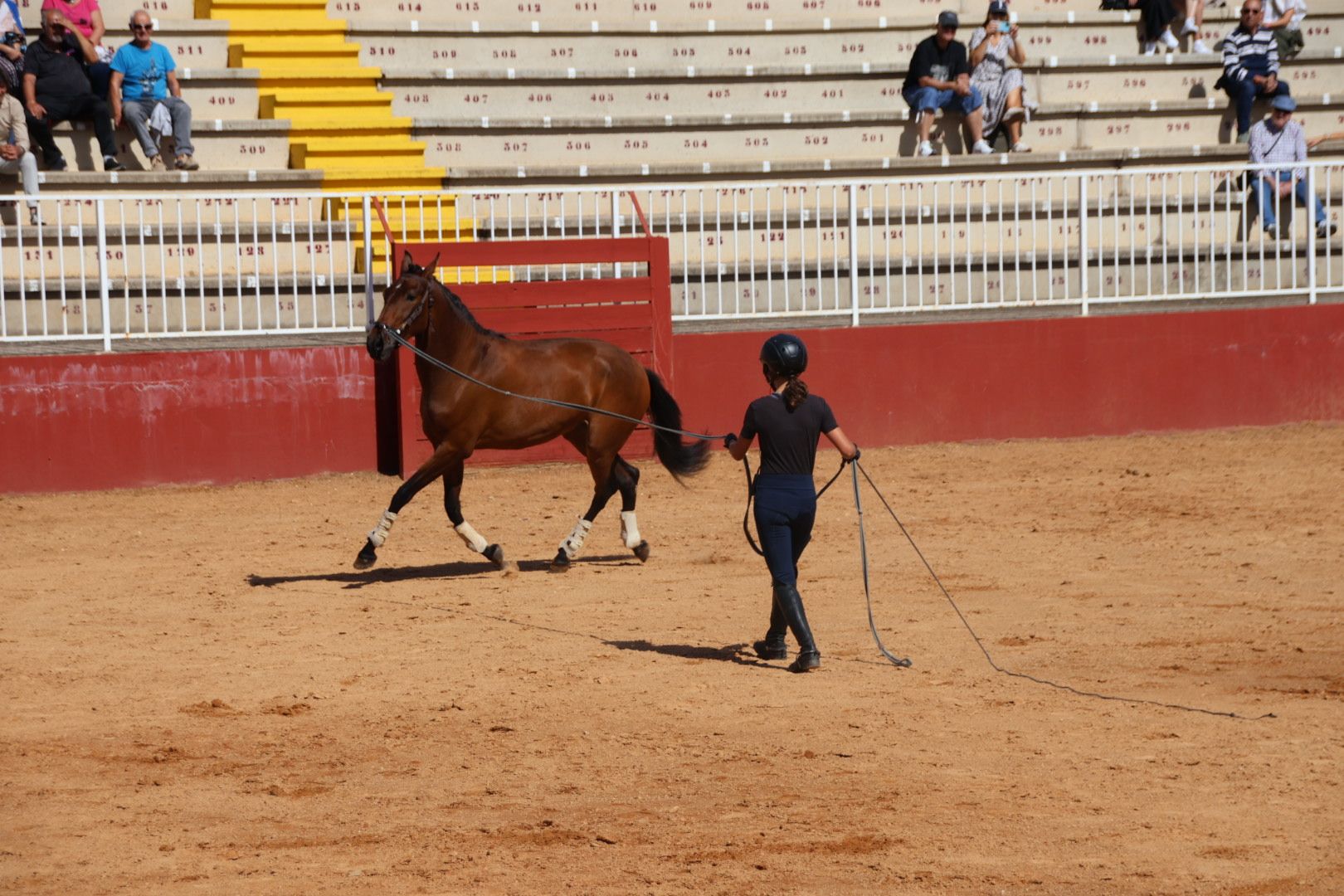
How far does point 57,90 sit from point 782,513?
37.4 feet

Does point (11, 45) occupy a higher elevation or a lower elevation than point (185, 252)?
higher

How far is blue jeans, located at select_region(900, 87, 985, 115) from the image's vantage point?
20078 mm

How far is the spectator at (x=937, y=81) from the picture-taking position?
2003 centimetres

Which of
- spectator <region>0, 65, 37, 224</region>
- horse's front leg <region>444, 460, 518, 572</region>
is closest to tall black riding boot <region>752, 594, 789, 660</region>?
horse's front leg <region>444, 460, 518, 572</region>

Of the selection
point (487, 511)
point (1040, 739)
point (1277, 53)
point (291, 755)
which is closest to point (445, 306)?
point (487, 511)

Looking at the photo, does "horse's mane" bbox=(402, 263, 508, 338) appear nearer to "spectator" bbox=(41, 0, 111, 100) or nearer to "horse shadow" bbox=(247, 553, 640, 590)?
"horse shadow" bbox=(247, 553, 640, 590)

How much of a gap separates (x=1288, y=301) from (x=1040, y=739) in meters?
12.6

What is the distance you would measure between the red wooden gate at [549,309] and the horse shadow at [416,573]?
12.1 ft

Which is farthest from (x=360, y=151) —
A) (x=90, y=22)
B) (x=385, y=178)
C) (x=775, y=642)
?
(x=775, y=642)

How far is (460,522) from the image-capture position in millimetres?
11891

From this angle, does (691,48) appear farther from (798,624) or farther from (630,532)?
(798,624)

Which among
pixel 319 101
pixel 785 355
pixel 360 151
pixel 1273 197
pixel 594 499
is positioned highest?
pixel 319 101

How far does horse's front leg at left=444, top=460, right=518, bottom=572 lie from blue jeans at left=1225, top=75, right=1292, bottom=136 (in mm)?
12839

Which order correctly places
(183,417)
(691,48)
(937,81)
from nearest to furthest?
(183,417)
(937,81)
(691,48)
